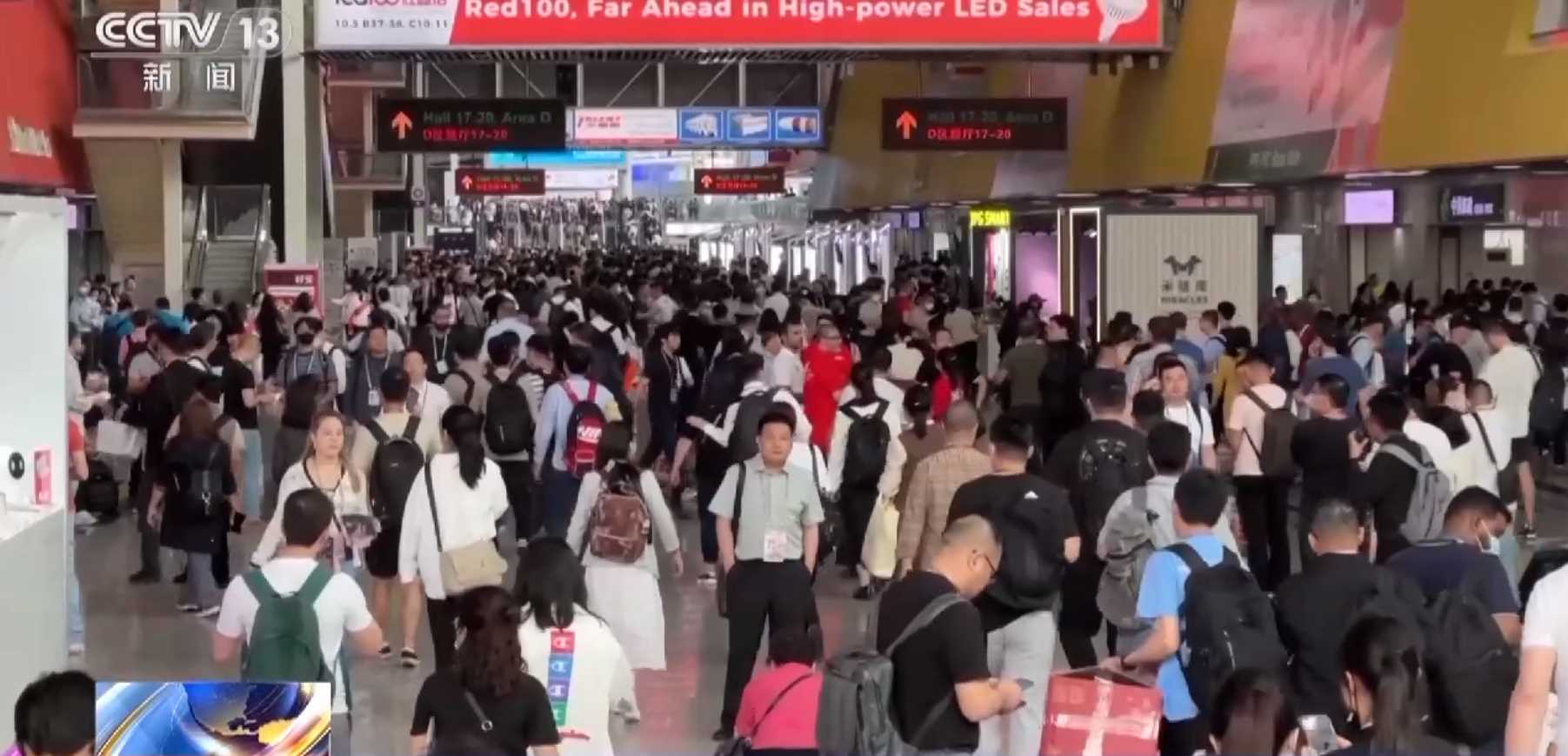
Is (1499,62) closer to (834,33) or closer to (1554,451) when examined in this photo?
(1554,451)

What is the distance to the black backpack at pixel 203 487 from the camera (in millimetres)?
12859

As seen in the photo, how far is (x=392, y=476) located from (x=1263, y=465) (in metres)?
4.82

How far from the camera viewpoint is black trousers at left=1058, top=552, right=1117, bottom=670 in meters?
9.95

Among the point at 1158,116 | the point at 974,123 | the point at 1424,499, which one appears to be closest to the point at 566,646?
the point at 1424,499

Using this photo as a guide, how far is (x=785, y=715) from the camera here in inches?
246

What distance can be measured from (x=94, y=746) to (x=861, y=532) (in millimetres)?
8940

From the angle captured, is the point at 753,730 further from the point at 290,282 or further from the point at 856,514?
the point at 290,282

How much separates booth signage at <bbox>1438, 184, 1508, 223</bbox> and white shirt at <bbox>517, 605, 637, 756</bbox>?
19681mm

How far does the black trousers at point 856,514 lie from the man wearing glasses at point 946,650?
22.1 feet

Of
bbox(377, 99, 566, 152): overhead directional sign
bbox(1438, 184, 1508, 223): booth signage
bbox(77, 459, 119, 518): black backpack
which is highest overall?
bbox(377, 99, 566, 152): overhead directional sign

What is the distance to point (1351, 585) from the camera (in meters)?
6.77

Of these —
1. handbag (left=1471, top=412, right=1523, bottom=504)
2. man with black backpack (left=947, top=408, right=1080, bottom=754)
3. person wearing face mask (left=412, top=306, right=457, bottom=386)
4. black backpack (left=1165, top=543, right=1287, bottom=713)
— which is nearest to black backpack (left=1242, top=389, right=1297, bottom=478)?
handbag (left=1471, top=412, right=1523, bottom=504)

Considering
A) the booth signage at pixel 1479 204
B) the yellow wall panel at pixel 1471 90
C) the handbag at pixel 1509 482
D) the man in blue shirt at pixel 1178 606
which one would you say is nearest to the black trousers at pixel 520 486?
the handbag at pixel 1509 482

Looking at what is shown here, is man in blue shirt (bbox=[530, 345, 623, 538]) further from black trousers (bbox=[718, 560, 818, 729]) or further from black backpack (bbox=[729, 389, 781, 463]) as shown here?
black trousers (bbox=[718, 560, 818, 729])
